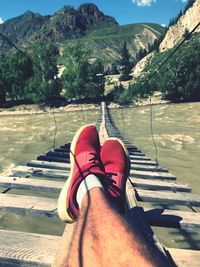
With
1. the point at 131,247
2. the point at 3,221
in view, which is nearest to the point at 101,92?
the point at 3,221

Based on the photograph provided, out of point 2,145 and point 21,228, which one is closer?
point 21,228

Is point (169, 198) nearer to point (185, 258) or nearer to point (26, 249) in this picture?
point (185, 258)

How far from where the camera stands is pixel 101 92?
36406 mm

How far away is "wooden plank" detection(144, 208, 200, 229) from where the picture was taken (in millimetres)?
2711

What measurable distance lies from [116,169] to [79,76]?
33965 mm

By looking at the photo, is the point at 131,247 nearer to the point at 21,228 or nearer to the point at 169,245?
the point at 169,245

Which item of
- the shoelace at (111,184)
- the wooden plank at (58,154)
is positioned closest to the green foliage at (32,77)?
the wooden plank at (58,154)

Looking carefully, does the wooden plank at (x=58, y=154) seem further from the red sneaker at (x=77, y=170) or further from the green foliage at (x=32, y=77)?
the green foliage at (x=32, y=77)

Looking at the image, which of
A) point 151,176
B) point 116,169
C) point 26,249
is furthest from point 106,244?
point 151,176

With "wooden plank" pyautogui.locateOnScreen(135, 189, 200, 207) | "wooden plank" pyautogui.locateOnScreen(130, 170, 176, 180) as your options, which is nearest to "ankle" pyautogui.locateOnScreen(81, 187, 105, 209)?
"wooden plank" pyautogui.locateOnScreen(135, 189, 200, 207)

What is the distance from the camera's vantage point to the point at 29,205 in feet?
9.39

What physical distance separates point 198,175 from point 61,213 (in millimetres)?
4837

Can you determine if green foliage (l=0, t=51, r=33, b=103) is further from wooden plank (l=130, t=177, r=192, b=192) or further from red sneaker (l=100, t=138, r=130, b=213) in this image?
red sneaker (l=100, t=138, r=130, b=213)

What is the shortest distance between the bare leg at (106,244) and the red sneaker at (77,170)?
1.25ft
